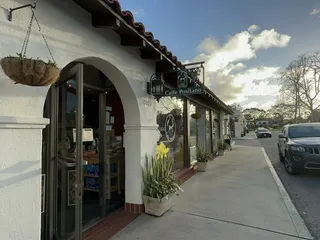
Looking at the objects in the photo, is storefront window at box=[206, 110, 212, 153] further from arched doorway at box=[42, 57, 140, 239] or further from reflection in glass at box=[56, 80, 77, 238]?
reflection in glass at box=[56, 80, 77, 238]

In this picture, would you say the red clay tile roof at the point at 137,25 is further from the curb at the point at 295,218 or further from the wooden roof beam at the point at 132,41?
the curb at the point at 295,218

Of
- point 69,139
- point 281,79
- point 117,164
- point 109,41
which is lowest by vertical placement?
point 117,164

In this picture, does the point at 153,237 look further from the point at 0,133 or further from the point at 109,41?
the point at 109,41

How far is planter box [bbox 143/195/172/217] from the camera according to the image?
12.8 feet

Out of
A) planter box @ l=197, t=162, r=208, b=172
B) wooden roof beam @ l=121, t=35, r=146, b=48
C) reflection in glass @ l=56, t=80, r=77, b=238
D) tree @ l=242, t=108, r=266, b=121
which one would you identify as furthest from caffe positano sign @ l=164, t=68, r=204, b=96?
tree @ l=242, t=108, r=266, b=121

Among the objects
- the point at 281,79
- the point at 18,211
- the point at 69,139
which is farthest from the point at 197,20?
the point at 281,79

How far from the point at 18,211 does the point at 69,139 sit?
4.37ft

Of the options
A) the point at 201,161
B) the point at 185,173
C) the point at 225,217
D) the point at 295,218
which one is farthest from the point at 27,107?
the point at 201,161

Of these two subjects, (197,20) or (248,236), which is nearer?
(248,236)

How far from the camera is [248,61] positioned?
500 inches

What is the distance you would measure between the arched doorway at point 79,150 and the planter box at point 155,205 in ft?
2.32

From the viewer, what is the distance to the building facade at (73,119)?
2.02m

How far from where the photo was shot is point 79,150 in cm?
222

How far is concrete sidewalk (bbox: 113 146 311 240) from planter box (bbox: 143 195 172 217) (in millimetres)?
89
